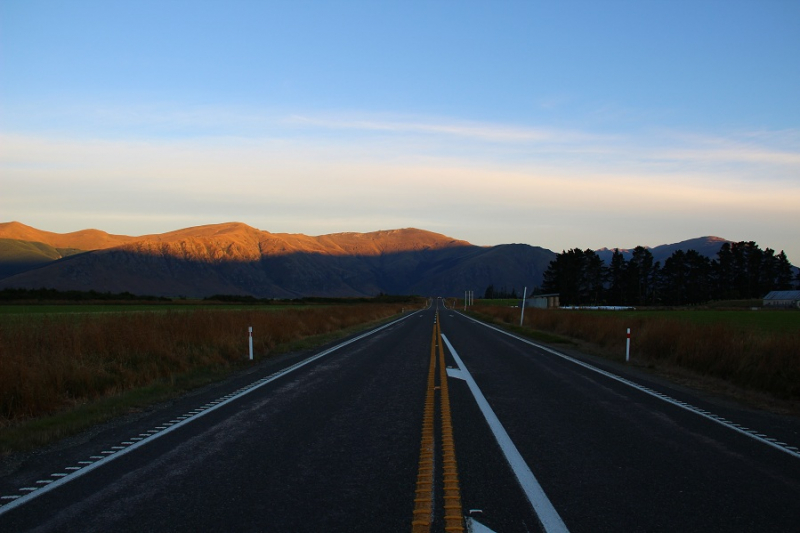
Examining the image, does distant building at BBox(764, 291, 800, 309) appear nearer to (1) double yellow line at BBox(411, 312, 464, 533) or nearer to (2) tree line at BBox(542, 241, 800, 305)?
(2) tree line at BBox(542, 241, 800, 305)

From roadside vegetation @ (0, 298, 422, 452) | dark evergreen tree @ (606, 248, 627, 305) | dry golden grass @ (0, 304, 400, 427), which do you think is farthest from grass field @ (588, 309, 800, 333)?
dark evergreen tree @ (606, 248, 627, 305)

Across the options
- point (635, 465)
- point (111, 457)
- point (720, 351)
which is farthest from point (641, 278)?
point (111, 457)

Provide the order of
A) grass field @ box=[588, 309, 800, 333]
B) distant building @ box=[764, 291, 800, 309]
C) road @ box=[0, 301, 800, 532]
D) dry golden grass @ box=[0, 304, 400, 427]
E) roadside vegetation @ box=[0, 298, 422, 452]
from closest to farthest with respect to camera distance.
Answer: road @ box=[0, 301, 800, 532]
roadside vegetation @ box=[0, 298, 422, 452]
dry golden grass @ box=[0, 304, 400, 427]
grass field @ box=[588, 309, 800, 333]
distant building @ box=[764, 291, 800, 309]

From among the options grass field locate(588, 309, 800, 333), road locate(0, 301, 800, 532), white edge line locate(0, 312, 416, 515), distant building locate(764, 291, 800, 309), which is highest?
distant building locate(764, 291, 800, 309)

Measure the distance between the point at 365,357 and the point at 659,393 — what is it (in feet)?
30.5

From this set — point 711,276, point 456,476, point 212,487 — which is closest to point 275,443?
point 212,487

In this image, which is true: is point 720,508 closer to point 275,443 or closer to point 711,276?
point 275,443

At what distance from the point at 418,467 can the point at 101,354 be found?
1093 centimetres

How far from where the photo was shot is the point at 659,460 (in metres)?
6.74

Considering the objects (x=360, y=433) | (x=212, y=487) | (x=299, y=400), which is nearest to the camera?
(x=212, y=487)

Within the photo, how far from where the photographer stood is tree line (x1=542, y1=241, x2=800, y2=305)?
11200cm

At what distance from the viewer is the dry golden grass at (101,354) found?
406 inches

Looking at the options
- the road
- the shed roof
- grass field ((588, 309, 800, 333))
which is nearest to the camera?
the road

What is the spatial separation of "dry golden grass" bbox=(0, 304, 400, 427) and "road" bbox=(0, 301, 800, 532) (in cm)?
220
